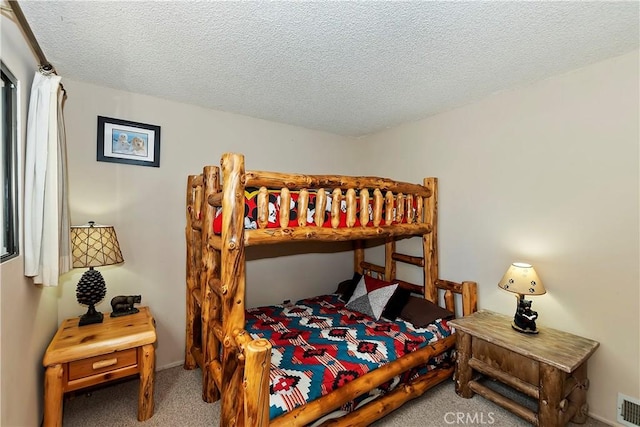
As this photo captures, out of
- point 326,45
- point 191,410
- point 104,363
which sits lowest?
point 191,410

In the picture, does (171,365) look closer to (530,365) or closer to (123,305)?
(123,305)

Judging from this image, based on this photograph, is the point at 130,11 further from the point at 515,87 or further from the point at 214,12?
the point at 515,87

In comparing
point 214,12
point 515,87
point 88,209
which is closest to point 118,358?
point 88,209

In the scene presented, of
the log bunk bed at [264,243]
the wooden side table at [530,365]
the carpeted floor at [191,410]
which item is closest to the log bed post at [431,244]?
the log bunk bed at [264,243]

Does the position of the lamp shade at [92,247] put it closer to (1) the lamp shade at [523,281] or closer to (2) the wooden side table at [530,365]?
(2) the wooden side table at [530,365]

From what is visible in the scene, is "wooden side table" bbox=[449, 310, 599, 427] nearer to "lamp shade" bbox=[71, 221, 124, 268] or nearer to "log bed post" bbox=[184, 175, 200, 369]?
"log bed post" bbox=[184, 175, 200, 369]

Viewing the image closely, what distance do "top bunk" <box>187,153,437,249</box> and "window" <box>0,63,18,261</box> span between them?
96cm

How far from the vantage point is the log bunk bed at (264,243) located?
1590 mm

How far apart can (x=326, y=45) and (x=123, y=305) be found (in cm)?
243

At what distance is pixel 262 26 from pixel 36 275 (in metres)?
1.84

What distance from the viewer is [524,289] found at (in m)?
2.04

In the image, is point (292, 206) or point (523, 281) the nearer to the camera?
point (292, 206)

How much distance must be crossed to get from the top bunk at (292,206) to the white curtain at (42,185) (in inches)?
32.5

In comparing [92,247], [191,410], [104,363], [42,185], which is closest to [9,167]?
[42,185]
